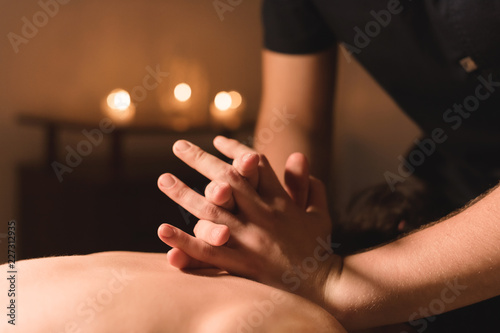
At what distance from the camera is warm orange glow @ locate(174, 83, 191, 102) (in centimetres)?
179

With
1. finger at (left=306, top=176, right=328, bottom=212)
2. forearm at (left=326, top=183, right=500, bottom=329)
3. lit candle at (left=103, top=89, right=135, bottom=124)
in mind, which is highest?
lit candle at (left=103, top=89, right=135, bottom=124)

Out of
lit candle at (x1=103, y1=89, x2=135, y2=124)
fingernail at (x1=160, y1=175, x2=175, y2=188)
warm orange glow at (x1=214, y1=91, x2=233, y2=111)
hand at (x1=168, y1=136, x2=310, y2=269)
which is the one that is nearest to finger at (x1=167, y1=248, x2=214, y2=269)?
hand at (x1=168, y1=136, x2=310, y2=269)

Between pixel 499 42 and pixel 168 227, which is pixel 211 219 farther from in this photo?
pixel 499 42

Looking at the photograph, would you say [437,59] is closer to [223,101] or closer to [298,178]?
[298,178]

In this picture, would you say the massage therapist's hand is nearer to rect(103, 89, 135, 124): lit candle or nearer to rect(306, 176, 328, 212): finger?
rect(306, 176, 328, 212): finger

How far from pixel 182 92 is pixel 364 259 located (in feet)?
4.14

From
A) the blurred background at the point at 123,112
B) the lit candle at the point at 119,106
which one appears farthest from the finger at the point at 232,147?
the lit candle at the point at 119,106

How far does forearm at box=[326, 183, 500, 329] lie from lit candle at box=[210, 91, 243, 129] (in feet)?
4.02

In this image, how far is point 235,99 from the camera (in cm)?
187

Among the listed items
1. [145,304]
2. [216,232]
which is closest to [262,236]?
Answer: [216,232]

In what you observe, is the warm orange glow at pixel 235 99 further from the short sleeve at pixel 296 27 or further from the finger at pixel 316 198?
the finger at pixel 316 198

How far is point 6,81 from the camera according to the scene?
151 cm

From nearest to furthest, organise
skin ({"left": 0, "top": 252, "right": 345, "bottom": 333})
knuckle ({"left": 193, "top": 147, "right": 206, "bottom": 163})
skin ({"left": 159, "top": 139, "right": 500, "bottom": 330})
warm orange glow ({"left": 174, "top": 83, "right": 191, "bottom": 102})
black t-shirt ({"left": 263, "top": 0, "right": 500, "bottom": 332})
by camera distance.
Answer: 1. skin ({"left": 0, "top": 252, "right": 345, "bottom": 333})
2. skin ({"left": 159, "top": 139, "right": 500, "bottom": 330})
3. knuckle ({"left": 193, "top": 147, "right": 206, "bottom": 163})
4. black t-shirt ({"left": 263, "top": 0, "right": 500, "bottom": 332})
5. warm orange glow ({"left": 174, "top": 83, "right": 191, "bottom": 102})

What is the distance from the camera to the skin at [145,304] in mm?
516
